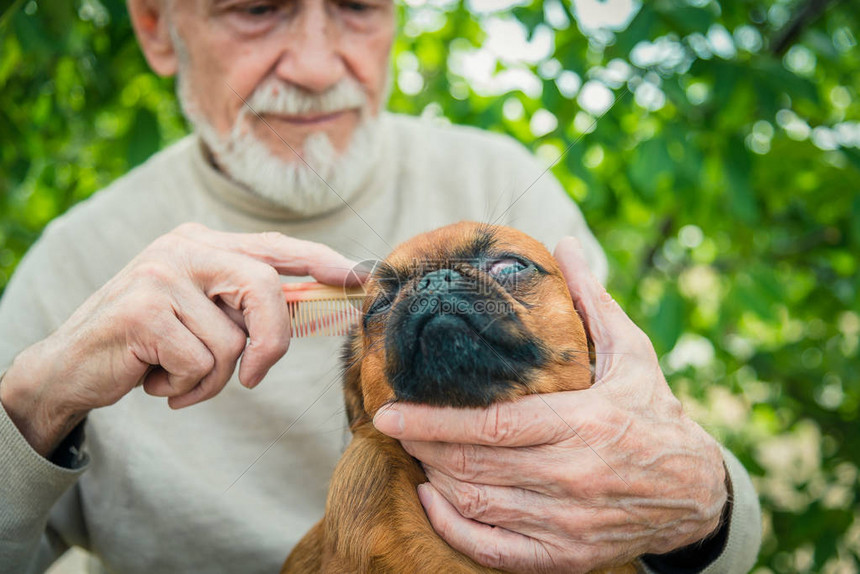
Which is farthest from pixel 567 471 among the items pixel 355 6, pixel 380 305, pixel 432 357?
pixel 355 6

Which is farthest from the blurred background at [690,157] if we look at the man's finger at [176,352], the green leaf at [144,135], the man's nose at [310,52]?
the man's finger at [176,352]

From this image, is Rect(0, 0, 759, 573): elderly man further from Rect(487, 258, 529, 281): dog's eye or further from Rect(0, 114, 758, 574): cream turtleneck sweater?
Rect(487, 258, 529, 281): dog's eye

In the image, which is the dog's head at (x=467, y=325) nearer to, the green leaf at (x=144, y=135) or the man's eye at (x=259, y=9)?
the man's eye at (x=259, y=9)

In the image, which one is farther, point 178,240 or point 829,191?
point 829,191

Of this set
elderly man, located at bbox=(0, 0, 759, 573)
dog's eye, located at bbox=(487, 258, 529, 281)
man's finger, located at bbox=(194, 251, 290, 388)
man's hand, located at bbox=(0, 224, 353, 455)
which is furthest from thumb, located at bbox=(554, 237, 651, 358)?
man's finger, located at bbox=(194, 251, 290, 388)

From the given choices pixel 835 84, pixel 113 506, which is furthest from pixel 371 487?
pixel 835 84

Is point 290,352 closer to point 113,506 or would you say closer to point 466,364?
point 113,506

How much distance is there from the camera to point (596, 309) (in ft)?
6.13

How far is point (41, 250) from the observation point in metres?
2.86

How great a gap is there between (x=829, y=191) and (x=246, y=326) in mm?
2554

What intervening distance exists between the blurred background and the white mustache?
0.66 meters

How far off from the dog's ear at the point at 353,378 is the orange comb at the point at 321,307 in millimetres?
58

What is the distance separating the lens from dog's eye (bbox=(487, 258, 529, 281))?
6.06 feet

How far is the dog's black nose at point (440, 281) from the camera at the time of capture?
5.41ft
